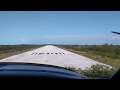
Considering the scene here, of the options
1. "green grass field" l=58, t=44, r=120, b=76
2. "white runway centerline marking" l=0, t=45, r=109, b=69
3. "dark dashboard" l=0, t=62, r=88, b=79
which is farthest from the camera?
"white runway centerline marking" l=0, t=45, r=109, b=69

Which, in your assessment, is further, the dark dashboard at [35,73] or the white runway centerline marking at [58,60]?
the white runway centerline marking at [58,60]

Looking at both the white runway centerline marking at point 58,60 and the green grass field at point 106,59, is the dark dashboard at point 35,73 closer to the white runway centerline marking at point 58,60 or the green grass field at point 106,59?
the green grass field at point 106,59

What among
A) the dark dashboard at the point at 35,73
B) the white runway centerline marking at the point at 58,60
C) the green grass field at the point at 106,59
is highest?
the dark dashboard at the point at 35,73

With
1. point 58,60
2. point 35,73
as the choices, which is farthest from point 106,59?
point 35,73

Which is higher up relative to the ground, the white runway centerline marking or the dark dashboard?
the dark dashboard

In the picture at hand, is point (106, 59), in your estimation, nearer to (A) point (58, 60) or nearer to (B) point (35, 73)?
(A) point (58, 60)

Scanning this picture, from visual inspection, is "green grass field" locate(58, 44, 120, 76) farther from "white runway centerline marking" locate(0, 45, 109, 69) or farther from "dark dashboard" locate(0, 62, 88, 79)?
"white runway centerline marking" locate(0, 45, 109, 69)

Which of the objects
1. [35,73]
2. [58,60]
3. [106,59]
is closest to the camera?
[35,73]

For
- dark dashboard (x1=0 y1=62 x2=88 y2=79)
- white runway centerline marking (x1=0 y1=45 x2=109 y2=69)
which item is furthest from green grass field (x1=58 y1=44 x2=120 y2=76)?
white runway centerline marking (x1=0 y1=45 x2=109 y2=69)

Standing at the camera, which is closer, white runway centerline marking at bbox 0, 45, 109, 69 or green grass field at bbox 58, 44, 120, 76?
green grass field at bbox 58, 44, 120, 76

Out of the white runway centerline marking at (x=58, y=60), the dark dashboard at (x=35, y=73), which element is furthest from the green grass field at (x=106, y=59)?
the white runway centerline marking at (x=58, y=60)
